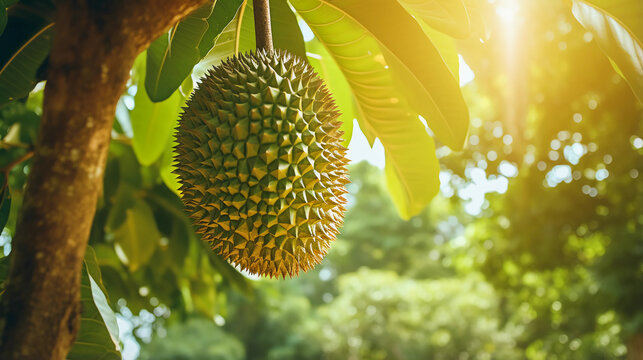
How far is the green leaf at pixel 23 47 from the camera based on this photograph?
129cm

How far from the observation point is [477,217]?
28.4 feet

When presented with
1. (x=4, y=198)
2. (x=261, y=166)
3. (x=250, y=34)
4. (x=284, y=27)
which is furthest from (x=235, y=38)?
(x=4, y=198)

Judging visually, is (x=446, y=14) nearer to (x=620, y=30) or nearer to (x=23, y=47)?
(x=620, y=30)

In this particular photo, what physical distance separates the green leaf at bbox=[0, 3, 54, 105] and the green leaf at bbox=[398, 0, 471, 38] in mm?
860

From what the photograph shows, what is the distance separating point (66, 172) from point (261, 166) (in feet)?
1.63

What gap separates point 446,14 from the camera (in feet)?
3.95

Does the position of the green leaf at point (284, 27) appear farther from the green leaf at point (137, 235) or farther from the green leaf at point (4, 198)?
the green leaf at point (137, 235)

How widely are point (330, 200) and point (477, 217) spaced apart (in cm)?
794

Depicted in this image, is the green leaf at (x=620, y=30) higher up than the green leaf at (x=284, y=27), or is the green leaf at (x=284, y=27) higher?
the green leaf at (x=284, y=27)

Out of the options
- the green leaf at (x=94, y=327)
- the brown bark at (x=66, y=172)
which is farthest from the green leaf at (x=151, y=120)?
the brown bark at (x=66, y=172)

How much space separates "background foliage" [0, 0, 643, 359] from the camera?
4.27 feet

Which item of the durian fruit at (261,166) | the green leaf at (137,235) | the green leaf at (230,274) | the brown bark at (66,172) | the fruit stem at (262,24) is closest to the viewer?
the brown bark at (66,172)

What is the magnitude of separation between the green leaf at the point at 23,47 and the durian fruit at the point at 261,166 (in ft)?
1.52

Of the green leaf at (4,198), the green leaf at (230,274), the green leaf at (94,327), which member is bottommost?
the green leaf at (94,327)
